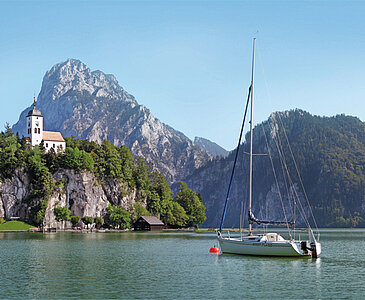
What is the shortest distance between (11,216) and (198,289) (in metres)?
143

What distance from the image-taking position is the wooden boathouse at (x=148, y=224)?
572 ft

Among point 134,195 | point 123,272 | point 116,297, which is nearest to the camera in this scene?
point 116,297

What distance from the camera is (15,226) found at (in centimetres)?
15025

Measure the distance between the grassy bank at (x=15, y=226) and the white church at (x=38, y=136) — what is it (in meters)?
38.2

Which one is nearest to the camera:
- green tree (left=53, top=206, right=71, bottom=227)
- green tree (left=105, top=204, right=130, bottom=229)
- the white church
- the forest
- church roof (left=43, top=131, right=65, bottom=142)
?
green tree (left=53, top=206, right=71, bottom=227)

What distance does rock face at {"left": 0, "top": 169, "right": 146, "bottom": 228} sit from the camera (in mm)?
162875

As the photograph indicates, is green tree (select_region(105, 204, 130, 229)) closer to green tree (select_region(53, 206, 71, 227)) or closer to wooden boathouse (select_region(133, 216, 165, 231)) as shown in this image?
wooden boathouse (select_region(133, 216, 165, 231))

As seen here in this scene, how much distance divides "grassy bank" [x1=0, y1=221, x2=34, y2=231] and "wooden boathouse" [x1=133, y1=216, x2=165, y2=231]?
41.7 m

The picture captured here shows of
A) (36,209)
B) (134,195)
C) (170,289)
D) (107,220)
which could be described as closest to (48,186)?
Result: (36,209)

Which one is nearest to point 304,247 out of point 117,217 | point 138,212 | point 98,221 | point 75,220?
point 75,220

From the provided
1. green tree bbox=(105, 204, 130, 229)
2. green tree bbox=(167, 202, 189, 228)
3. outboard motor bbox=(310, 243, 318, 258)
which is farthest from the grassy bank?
outboard motor bbox=(310, 243, 318, 258)

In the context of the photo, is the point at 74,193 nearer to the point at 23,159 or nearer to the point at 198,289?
the point at 23,159

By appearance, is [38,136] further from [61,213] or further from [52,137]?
[61,213]

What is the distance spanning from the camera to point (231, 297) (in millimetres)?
29953
